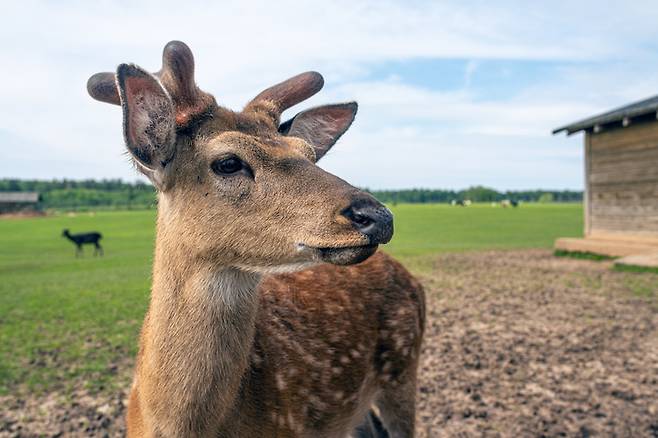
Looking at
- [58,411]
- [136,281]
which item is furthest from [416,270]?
[58,411]

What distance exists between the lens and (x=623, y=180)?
1966 centimetres

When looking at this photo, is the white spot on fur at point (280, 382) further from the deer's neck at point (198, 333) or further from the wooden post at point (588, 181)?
the wooden post at point (588, 181)

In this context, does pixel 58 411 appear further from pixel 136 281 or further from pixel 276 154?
pixel 136 281

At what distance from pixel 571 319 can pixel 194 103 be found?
918 centimetres

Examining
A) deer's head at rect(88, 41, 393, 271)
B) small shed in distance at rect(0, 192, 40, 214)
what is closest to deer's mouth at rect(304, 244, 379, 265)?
deer's head at rect(88, 41, 393, 271)

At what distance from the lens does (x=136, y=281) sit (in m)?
15.8

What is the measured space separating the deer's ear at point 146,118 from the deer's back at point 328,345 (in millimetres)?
1301

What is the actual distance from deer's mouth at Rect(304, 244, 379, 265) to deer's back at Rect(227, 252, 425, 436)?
109cm

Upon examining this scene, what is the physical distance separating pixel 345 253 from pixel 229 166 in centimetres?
79

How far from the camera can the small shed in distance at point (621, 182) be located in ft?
60.7

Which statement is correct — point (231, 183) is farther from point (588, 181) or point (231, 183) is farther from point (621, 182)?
point (588, 181)

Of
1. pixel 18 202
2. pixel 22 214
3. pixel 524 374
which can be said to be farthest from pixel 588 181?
pixel 22 214

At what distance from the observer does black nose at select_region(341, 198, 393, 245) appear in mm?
2324

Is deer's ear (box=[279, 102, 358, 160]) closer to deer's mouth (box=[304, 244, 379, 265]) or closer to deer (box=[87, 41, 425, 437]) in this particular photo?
deer (box=[87, 41, 425, 437])
